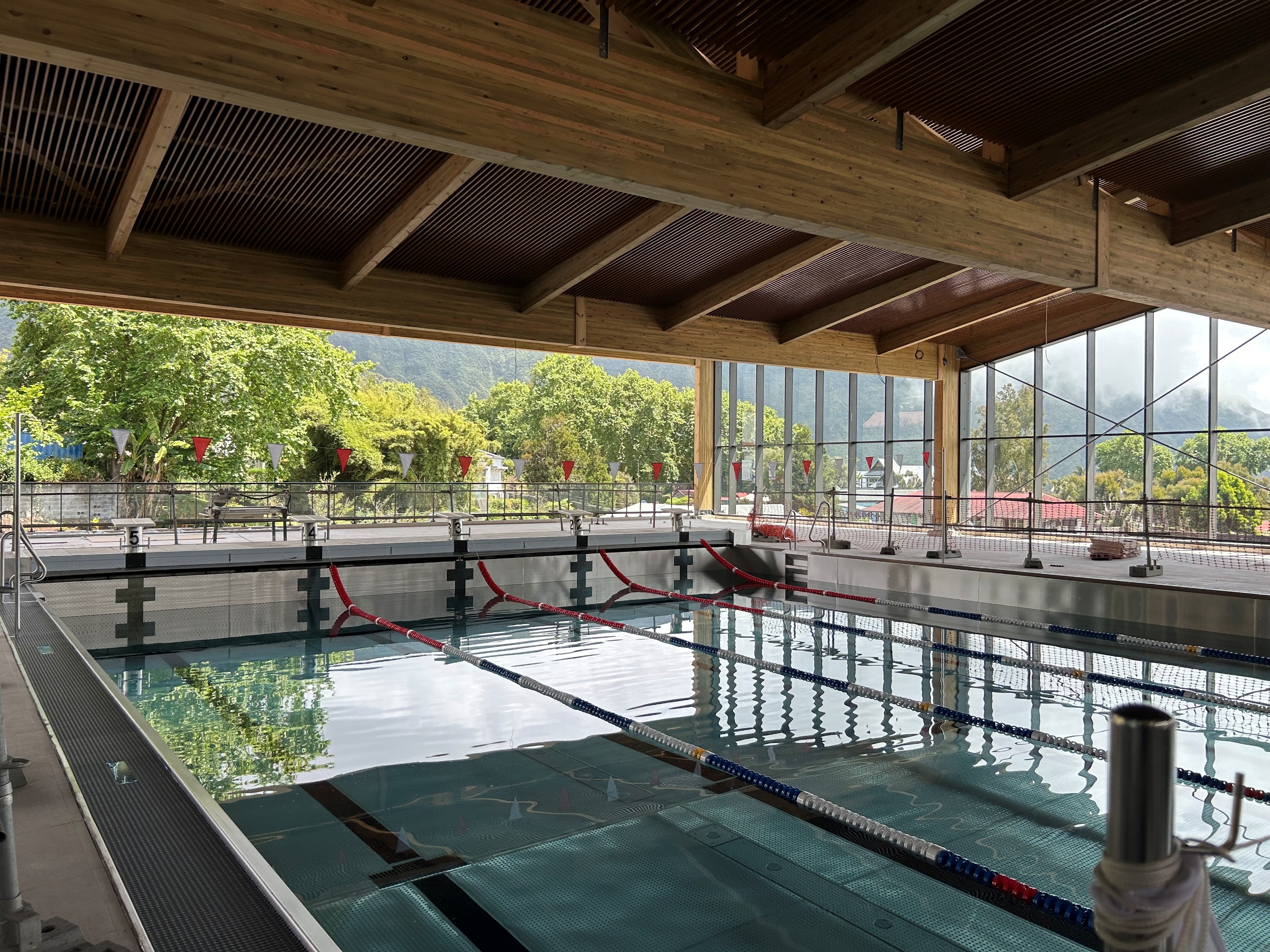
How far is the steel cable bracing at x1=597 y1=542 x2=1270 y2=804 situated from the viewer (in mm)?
4699

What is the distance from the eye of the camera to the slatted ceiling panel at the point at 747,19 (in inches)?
251

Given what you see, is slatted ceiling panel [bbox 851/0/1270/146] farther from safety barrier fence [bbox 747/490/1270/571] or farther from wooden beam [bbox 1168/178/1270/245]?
safety barrier fence [bbox 747/490/1270/571]

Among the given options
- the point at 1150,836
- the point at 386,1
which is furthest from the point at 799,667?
the point at 1150,836

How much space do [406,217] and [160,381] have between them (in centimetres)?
1829

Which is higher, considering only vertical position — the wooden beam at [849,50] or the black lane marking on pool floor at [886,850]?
the wooden beam at [849,50]

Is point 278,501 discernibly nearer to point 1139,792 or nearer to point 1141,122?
point 1141,122

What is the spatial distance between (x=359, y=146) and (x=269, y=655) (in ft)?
16.2

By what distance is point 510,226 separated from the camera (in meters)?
10.3

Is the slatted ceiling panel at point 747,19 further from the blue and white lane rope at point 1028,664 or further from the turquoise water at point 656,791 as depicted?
the blue and white lane rope at point 1028,664

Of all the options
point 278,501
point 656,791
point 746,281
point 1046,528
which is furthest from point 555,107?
point 1046,528

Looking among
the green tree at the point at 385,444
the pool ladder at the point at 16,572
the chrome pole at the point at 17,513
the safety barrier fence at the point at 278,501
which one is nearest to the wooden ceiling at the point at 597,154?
the chrome pole at the point at 17,513

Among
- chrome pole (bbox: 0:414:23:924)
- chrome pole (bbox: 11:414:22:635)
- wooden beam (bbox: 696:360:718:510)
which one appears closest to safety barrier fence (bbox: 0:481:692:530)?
wooden beam (bbox: 696:360:718:510)

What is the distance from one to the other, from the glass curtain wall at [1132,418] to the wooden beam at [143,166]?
40.5ft

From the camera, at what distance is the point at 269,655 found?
8547 mm
